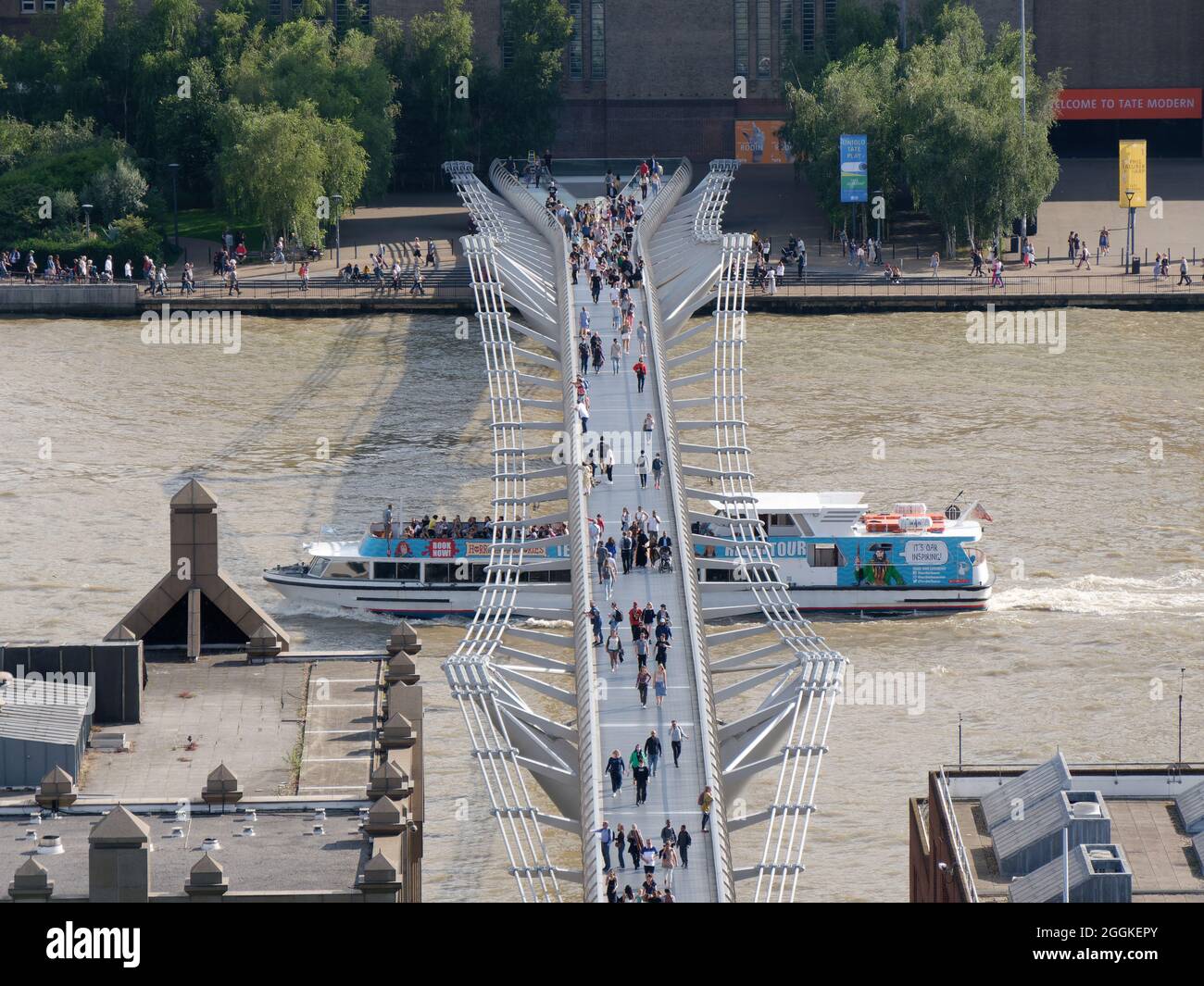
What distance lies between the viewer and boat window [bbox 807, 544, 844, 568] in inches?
2395

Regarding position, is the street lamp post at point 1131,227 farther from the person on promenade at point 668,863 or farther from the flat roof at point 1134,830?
the person on promenade at point 668,863

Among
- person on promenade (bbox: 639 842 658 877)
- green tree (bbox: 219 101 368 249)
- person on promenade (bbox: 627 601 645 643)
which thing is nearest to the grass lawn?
green tree (bbox: 219 101 368 249)

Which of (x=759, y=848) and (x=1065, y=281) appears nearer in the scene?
(x=759, y=848)

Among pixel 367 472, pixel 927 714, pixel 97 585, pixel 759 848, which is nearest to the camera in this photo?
pixel 759 848

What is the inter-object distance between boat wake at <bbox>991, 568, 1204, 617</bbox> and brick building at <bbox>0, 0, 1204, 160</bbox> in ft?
195

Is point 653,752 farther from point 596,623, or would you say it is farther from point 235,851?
point 235,851

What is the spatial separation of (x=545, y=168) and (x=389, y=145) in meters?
8.24

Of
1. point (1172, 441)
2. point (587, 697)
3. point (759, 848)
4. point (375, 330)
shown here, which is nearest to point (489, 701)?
point (587, 697)

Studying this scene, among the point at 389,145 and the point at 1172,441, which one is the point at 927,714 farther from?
the point at 389,145

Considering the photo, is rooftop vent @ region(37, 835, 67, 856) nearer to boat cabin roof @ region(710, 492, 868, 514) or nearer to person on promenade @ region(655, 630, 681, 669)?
person on promenade @ region(655, 630, 681, 669)

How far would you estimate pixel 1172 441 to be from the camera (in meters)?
74.1

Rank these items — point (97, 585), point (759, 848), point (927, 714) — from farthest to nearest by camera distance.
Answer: point (97, 585)
point (927, 714)
point (759, 848)

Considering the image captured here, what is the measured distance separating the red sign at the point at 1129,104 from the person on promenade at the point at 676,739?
269ft

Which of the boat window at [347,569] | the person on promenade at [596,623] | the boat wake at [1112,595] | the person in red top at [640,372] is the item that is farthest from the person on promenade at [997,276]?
the person on promenade at [596,623]
